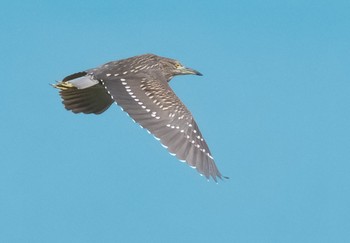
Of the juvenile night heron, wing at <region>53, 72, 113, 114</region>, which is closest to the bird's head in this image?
the juvenile night heron

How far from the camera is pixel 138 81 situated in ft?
53.5

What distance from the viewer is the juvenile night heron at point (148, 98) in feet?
49.4

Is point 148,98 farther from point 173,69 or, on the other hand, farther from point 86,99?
point 86,99

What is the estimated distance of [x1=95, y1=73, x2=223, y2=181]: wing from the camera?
1494cm

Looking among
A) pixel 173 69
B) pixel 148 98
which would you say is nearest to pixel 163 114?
pixel 148 98

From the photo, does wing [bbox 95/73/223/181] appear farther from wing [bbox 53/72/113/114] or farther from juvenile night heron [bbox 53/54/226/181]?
wing [bbox 53/72/113/114]

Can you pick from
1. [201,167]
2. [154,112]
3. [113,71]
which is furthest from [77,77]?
[201,167]

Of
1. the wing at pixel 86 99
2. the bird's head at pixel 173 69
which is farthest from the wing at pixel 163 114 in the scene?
the wing at pixel 86 99

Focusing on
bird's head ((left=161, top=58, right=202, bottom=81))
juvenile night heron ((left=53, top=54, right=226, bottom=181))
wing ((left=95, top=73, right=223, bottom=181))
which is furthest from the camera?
bird's head ((left=161, top=58, right=202, bottom=81))

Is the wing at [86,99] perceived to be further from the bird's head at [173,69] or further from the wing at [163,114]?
the wing at [163,114]

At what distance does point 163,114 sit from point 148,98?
16.8 inches

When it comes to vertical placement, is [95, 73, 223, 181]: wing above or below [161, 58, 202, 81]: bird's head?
below

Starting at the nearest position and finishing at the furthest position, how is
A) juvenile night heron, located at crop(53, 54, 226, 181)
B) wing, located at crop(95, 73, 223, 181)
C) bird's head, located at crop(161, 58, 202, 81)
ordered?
wing, located at crop(95, 73, 223, 181), juvenile night heron, located at crop(53, 54, 226, 181), bird's head, located at crop(161, 58, 202, 81)

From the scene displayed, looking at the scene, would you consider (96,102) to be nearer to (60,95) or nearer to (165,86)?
(60,95)
